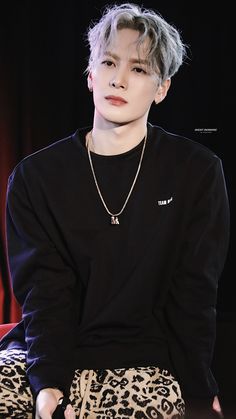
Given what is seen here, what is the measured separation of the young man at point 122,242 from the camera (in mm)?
2041

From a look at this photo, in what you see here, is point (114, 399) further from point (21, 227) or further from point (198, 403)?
point (21, 227)

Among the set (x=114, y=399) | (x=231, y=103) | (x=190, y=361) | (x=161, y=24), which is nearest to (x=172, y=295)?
(x=190, y=361)

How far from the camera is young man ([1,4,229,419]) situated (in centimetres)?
204

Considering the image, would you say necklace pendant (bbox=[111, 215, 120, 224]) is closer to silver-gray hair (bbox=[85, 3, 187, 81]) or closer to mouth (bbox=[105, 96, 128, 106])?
mouth (bbox=[105, 96, 128, 106])

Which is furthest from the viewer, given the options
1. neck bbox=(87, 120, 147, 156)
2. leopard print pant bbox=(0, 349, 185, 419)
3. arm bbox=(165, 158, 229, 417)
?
neck bbox=(87, 120, 147, 156)

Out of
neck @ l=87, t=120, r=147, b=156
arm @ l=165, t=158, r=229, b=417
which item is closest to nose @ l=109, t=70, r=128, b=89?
neck @ l=87, t=120, r=147, b=156

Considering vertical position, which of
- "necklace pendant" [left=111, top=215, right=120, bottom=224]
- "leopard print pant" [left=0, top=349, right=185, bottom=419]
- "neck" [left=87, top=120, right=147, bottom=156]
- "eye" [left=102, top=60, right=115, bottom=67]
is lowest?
"leopard print pant" [left=0, top=349, right=185, bottom=419]

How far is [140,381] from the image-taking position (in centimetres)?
196

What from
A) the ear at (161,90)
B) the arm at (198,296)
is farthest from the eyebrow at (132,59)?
the arm at (198,296)

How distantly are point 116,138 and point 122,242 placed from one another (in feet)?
0.96

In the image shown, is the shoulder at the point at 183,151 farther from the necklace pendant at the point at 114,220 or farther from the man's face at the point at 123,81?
the necklace pendant at the point at 114,220

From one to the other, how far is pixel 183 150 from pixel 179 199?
0.17m

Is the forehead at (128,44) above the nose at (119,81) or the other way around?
above

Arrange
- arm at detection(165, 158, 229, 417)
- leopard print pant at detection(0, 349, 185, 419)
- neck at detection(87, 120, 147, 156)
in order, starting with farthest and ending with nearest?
1. neck at detection(87, 120, 147, 156)
2. arm at detection(165, 158, 229, 417)
3. leopard print pant at detection(0, 349, 185, 419)
